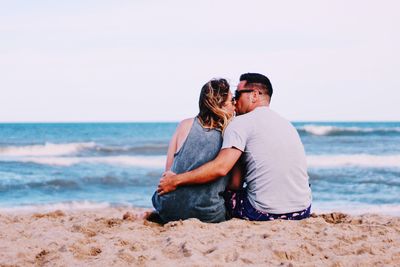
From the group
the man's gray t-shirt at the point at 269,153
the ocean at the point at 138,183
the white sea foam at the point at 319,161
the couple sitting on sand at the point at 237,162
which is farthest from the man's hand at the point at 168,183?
the white sea foam at the point at 319,161

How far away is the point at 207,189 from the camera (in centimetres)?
467

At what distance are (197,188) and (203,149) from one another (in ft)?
1.04

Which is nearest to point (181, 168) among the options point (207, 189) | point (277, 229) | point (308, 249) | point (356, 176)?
point (207, 189)

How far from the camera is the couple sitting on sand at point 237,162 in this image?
457cm

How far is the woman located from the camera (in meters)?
4.68

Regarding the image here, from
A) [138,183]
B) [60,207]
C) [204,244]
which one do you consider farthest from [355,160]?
[204,244]

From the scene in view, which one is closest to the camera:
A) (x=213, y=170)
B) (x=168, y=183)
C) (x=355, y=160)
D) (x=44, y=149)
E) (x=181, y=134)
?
(x=213, y=170)

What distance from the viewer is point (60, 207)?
952 cm

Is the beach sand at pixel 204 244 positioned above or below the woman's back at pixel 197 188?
below

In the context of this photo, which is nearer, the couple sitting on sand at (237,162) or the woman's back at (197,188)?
the couple sitting on sand at (237,162)

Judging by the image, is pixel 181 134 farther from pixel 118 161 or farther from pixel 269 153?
pixel 118 161

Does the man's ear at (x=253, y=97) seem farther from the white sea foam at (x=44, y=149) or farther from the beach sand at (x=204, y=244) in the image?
the white sea foam at (x=44, y=149)

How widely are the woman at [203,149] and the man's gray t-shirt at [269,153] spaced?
6.7 inches

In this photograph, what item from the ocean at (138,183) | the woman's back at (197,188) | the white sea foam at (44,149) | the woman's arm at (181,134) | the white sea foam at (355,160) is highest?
the woman's arm at (181,134)
